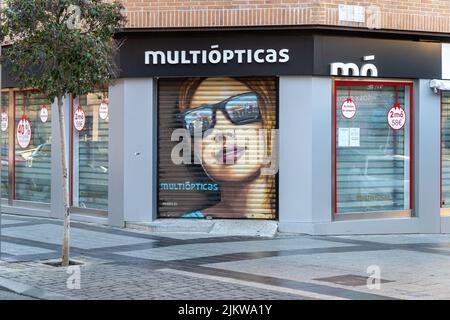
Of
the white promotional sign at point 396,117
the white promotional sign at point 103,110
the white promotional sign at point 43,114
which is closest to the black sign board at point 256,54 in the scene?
the white promotional sign at point 396,117

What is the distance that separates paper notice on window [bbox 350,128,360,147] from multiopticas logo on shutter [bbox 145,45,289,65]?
6.77 ft

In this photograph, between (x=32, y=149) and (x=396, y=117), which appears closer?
(x=396, y=117)

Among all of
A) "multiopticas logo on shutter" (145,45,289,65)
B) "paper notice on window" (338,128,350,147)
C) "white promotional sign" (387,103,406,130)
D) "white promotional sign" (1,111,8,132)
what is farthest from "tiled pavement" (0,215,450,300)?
"white promotional sign" (1,111,8,132)

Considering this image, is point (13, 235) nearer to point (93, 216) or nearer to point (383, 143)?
point (93, 216)

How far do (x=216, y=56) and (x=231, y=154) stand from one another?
198cm

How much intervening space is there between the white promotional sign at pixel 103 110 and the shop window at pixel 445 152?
7.12m

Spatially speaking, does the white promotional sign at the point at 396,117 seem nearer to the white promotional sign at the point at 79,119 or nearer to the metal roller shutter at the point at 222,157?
the metal roller shutter at the point at 222,157

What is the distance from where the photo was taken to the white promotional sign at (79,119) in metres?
16.5

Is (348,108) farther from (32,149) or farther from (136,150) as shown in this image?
(32,149)

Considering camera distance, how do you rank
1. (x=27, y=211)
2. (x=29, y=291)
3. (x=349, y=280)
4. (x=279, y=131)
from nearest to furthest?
(x=29, y=291)
(x=349, y=280)
(x=279, y=131)
(x=27, y=211)

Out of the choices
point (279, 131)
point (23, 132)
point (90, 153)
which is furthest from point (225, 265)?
point (23, 132)

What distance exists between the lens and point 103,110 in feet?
52.3

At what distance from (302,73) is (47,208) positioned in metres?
6.87

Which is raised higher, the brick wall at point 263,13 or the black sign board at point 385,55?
the brick wall at point 263,13
